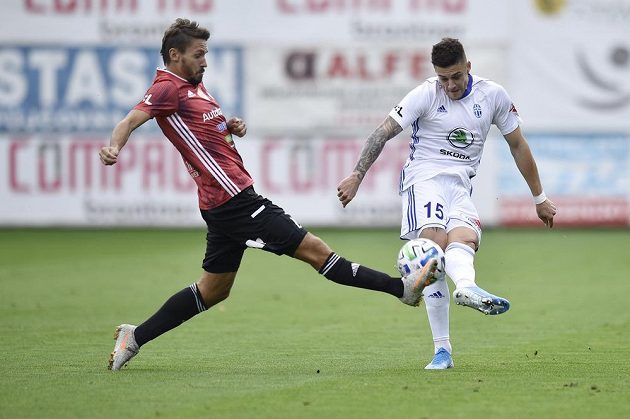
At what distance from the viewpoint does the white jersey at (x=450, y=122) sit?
912 cm

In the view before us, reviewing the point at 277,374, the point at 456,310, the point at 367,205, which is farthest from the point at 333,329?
the point at 367,205

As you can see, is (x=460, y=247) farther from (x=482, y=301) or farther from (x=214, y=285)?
(x=214, y=285)

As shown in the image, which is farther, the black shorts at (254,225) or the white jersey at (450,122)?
the white jersey at (450,122)

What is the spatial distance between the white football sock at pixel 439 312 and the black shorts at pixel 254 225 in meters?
1.05

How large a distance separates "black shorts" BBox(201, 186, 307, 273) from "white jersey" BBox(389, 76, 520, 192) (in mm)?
1027

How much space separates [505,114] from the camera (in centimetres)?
925

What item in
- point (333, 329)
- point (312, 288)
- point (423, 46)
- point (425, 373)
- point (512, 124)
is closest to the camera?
point (425, 373)

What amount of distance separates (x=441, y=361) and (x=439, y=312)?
352mm

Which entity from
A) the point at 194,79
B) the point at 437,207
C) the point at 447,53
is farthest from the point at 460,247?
the point at 194,79

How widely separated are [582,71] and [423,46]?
3280 millimetres

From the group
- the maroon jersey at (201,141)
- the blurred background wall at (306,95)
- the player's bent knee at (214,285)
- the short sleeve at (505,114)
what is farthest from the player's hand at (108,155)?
the blurred background wall at (306,95)

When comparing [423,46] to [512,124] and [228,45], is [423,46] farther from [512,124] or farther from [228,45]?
[512,124]

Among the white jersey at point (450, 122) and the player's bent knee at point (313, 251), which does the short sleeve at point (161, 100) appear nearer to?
the player's bent knee at point (313, 251)

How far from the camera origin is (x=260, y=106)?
2570 cm
